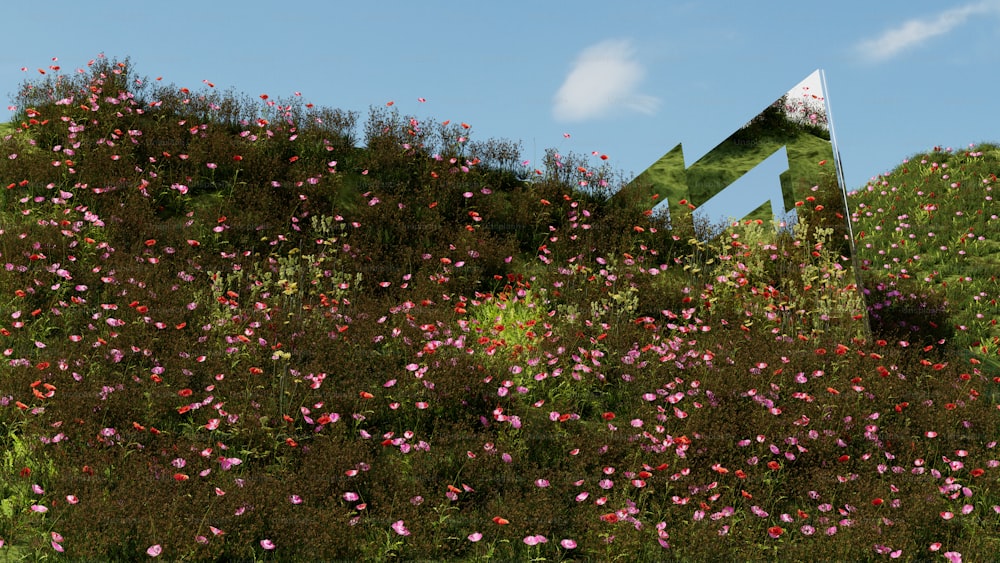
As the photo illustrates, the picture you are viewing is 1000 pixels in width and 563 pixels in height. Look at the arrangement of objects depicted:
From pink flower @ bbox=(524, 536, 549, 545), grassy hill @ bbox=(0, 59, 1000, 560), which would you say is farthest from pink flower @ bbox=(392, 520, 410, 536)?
pink flower @ bbox=(524, 536, 549, 545)

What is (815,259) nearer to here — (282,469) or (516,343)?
(516,343)

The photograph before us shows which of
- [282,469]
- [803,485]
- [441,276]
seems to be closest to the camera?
[282,469]

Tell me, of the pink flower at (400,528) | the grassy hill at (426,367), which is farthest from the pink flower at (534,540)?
the pink flower at (400,528)

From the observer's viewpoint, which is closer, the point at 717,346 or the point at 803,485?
the point at 803,485

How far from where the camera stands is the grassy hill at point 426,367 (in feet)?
17.6

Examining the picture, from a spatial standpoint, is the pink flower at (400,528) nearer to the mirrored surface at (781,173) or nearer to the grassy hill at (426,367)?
the grassy hill at (426,367)

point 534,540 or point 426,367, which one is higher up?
point 426,367

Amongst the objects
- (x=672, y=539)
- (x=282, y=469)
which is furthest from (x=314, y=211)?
(x=672, y=539)

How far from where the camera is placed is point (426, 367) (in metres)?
6.46

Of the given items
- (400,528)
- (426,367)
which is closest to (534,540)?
(400,528)

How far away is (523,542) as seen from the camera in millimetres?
5230

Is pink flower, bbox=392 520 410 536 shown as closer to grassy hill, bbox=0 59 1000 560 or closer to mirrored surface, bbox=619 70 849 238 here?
grassy hill, bbox=0 59 1000 560

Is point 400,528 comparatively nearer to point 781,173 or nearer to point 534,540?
point 534,540

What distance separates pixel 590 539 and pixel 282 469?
2.00 metres
